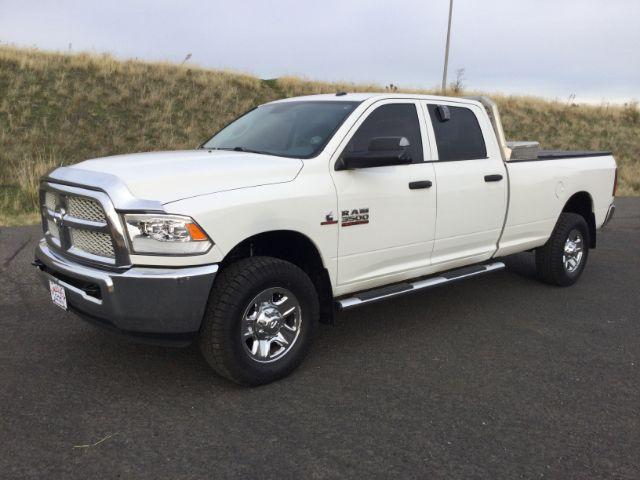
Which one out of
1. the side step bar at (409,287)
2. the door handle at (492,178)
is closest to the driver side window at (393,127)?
the door handle at (492,178)

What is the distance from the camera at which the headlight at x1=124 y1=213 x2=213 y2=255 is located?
3.16 metres

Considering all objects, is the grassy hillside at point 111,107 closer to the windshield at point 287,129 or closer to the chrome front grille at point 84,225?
the windshield at point 287,129

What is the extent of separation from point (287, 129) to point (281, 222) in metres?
1.18

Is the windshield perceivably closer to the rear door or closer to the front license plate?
the rear door

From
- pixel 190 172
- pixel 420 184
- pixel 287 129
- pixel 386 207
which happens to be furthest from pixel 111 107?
pixel 190 172

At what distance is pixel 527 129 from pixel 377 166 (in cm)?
2621

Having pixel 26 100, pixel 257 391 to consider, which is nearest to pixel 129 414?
pixel 257 391

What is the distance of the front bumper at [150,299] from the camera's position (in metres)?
3.15

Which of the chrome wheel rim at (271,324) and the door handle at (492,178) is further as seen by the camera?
the door handle at (492,178)

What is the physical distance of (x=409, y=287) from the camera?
4414mm

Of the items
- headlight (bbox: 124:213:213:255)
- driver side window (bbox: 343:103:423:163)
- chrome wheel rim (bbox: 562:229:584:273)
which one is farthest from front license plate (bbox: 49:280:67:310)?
chrome wheel rim (bbox: 562:229:584:273)

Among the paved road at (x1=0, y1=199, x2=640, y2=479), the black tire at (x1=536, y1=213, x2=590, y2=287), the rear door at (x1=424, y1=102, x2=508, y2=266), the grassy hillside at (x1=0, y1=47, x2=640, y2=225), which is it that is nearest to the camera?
the paved road at (x1=0, y1=199, x2=640, y2=479)

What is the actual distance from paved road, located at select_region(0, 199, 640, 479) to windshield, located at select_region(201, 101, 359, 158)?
155cm

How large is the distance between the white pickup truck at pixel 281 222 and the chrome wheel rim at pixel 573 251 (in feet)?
3.13
